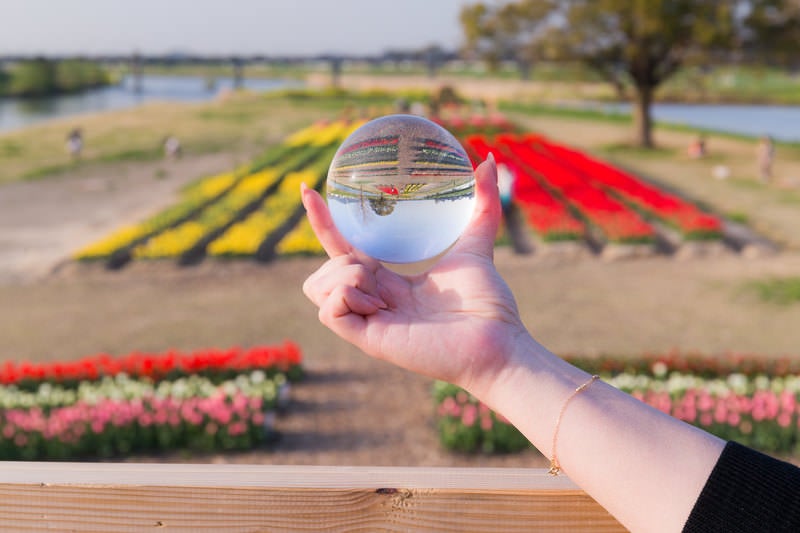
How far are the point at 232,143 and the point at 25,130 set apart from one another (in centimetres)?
1132

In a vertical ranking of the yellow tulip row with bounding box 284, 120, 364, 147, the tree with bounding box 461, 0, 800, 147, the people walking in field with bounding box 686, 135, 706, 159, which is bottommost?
the people walking in field with bounding box 686, 135, 706, 159

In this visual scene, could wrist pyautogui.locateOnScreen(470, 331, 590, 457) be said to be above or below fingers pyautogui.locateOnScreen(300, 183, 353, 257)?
below

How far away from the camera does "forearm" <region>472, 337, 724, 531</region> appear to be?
4.03 feet

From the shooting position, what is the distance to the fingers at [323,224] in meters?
1.63

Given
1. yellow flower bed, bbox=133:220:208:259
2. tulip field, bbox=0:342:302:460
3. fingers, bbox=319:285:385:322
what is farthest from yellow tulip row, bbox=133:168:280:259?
fingers, bbox=319:285:385:322

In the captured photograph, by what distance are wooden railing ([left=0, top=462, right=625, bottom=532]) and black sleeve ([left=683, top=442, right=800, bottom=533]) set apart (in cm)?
26

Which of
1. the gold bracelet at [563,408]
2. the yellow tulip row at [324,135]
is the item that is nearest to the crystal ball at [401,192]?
the gold bracelet at [563,408]

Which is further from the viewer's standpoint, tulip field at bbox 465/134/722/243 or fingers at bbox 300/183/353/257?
tulip field at bbox 465/134/722/243

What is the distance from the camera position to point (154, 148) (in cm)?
2644

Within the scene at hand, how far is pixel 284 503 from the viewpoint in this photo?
1.41 meters

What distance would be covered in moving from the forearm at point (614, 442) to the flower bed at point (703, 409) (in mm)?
4152

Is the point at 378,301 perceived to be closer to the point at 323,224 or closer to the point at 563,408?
the point at 323,224

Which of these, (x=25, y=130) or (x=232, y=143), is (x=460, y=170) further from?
(x=25, y=130)

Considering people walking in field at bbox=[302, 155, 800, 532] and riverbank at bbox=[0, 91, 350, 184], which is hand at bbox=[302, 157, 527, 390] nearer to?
people walking in field at bbox=[302, 155, 800, 532]
